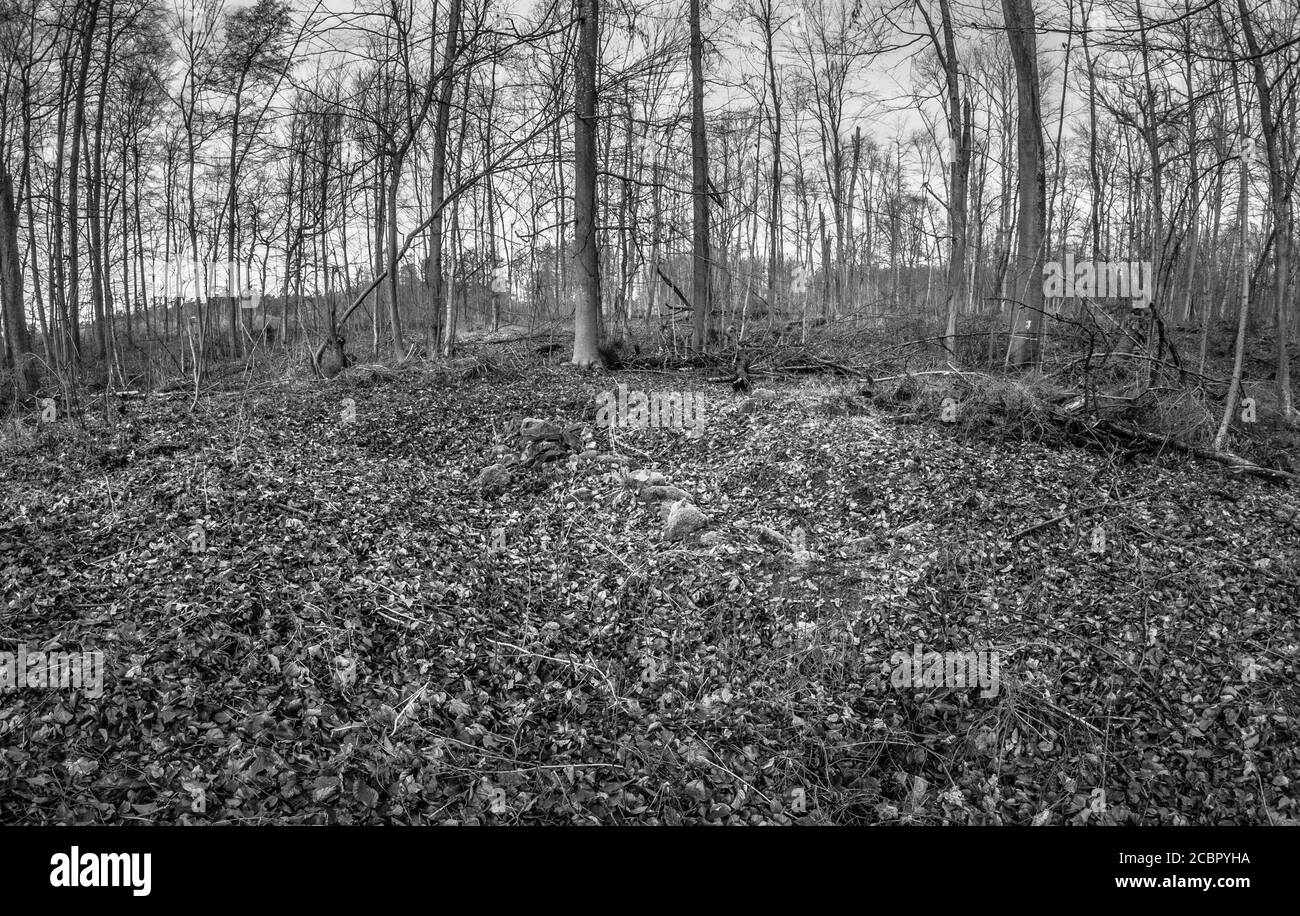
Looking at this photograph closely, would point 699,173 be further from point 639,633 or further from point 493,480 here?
point 639,633

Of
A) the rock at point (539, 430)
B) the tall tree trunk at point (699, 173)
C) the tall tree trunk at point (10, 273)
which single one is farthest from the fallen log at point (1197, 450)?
the tall tree trunk at point (10, 273)

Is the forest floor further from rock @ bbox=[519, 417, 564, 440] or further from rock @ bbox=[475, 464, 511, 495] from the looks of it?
rock @ bbox=[519, 417, 564, 440]

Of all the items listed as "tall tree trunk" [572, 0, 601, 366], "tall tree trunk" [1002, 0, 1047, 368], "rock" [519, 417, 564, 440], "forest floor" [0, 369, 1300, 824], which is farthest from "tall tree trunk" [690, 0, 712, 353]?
"forest floor" [0, 369, 1300, 824]

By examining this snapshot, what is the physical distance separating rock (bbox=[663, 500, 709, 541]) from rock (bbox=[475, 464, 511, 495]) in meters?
1.81

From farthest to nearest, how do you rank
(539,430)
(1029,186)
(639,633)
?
(1029,186) → (539,430) → (639,633)

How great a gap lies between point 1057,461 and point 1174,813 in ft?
12.8

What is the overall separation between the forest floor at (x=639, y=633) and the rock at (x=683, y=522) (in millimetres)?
89

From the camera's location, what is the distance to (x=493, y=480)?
21.3 feet

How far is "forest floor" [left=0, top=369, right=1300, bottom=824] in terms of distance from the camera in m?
3.17

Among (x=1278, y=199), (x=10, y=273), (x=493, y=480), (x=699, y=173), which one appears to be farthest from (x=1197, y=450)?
(x=10, y=273)

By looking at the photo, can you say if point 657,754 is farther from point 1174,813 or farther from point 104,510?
point 104,510

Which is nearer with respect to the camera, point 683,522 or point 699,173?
point 683,522

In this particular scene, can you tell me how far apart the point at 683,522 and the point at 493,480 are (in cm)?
207

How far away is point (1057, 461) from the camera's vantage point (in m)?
6.43
